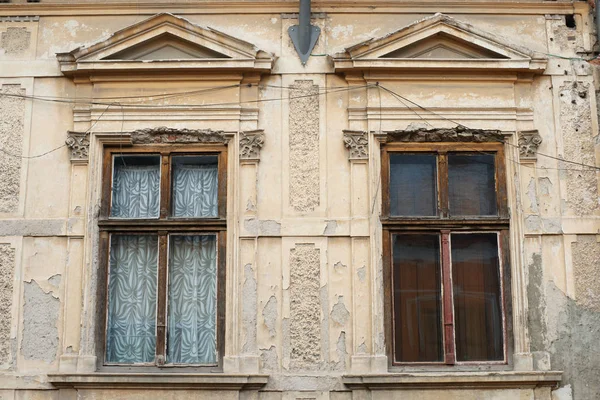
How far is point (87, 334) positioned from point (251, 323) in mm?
1337

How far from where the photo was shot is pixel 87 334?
751cm

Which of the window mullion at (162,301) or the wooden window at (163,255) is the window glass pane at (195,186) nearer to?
the wooden window at (163,255)

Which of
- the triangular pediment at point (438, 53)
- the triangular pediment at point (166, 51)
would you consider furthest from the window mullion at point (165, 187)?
the triangular pediment at point (438, 53)

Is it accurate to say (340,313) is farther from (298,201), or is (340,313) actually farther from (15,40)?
(15,40)

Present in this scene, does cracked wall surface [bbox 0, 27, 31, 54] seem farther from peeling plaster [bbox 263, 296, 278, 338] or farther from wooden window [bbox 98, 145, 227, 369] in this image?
peeling plaster [bbox 263, 296, 278, 338]

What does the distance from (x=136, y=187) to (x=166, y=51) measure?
123 cm

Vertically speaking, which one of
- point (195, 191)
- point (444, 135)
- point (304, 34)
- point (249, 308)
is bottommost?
point (249, 308)

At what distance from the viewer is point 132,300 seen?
7.74m

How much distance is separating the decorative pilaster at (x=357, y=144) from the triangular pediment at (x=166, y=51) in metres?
0.93

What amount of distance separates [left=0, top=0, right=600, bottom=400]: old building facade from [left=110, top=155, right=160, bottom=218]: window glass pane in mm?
19

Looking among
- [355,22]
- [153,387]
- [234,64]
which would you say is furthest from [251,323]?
[355,22]

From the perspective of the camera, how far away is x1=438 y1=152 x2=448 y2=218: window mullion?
25.5 ft

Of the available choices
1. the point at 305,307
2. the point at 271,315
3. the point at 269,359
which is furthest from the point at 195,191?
the point at 269,359

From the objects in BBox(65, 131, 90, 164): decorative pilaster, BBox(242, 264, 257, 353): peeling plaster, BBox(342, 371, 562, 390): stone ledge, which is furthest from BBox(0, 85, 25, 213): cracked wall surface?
BBox(342, 371, 562, 390): stone ledge
